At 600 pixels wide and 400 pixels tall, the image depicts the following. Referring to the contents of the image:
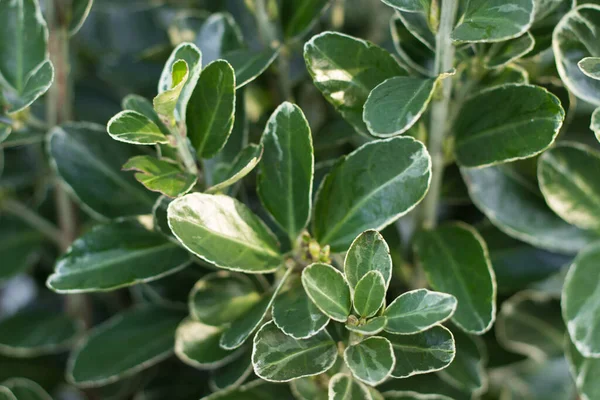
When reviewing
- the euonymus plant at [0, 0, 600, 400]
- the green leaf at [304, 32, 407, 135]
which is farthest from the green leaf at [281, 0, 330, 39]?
the green leaf at [304, 32, 407, 135]

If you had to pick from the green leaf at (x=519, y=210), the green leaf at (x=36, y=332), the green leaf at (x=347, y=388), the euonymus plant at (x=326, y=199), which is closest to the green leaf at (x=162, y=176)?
the euonymus plant at (x=326, y=199)

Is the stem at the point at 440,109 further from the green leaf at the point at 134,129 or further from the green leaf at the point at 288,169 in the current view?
the green leaf at the point at 134,129

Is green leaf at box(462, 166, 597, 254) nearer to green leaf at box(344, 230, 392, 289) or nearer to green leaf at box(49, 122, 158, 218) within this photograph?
green leaf at box(344, 230, 392, 289)

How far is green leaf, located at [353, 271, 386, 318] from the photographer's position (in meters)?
0.58

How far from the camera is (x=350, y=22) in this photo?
1102 mm

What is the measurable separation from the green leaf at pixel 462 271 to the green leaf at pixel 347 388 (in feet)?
0.37

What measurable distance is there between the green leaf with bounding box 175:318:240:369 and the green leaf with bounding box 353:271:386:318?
0.64ft

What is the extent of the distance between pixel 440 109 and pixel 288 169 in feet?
0.54

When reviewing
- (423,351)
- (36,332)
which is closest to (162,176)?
(423,351)

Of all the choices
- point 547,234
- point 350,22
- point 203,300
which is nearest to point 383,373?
point 203,300

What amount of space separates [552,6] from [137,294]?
619 mm

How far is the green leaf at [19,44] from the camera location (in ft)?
2.52

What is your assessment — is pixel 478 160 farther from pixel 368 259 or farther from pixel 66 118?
pixel 66 118

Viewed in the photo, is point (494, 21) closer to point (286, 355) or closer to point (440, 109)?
point (440, 109)
